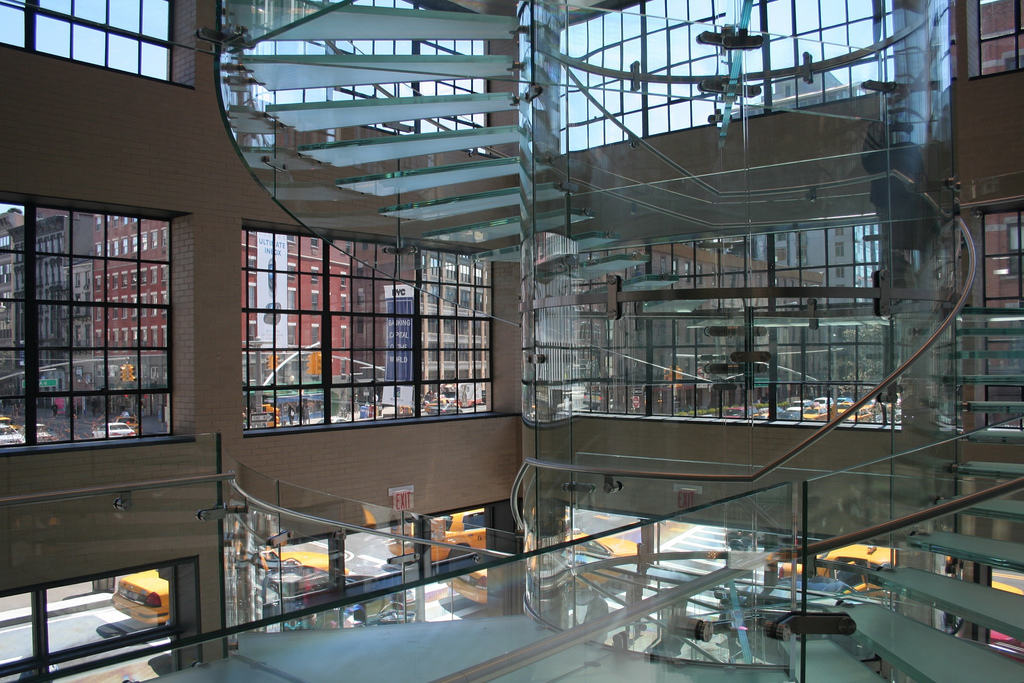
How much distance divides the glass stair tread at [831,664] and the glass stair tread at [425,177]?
3123mm

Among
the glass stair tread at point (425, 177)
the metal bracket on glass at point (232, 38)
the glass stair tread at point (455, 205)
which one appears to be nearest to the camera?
the metal bracket on glass at point (232, 38)

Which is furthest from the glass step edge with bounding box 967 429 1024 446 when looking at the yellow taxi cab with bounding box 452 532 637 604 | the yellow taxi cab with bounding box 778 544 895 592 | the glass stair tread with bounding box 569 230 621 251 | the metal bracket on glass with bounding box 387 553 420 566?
the metal bracket on glass with bounding box 387 553 420 566

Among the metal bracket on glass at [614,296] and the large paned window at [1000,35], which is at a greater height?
the large paned window at [1000,35]

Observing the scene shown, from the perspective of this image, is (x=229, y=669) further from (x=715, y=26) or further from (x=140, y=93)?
(x=140, y=93)

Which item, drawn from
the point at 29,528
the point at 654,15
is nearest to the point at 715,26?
the point at 654,15

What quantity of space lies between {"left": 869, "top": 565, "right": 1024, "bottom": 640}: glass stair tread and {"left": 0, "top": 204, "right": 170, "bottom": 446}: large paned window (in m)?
5.83

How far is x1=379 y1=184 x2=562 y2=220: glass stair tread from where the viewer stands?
14.8 ft

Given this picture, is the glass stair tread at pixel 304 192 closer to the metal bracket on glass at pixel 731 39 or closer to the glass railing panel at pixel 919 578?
the metal bracket on glass at pixel 731 39

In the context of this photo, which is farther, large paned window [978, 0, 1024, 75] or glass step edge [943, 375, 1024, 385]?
large paned window [978, 0, 1024, 75]

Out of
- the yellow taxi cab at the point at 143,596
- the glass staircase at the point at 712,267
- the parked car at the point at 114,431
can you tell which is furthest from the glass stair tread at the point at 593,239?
the parked car at the point at 114,431

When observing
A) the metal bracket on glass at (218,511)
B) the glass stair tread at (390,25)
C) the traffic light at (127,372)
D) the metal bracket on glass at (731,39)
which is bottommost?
the metal bracket on glass at (218,511)

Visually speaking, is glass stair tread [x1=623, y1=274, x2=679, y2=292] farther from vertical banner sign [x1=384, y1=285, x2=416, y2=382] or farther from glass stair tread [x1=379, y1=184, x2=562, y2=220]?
vertical banner sign [x1=384, y1=285, x2=416, y2=382]

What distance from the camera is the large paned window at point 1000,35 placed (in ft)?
21.2

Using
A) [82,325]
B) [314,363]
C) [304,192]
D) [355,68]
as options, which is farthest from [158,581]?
[314,363]
